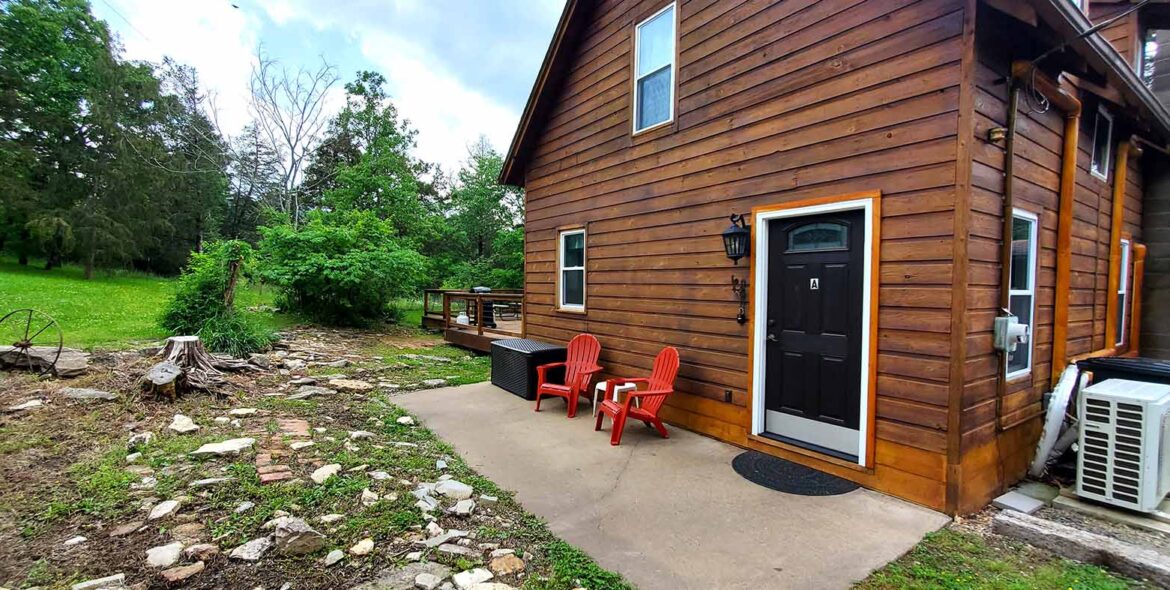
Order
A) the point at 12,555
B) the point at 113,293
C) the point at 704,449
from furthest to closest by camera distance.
→ the point at 113,293
the point at 704,449
the point at 12,555

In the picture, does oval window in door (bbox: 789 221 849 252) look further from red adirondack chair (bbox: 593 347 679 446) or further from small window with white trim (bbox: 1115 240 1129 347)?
small window with white trim (bbox: 1115 240 1129 347)

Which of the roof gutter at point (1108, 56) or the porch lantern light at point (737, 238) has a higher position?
the roof gutter at point (1108, 56)

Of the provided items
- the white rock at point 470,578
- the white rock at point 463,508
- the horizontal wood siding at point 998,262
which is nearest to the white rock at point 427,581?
the white rock at point 470,578

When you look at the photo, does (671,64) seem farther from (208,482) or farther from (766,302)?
(208,482)

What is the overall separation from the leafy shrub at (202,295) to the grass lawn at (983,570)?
9.27 metres

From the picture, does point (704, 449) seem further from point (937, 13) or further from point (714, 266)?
point (937, 13)

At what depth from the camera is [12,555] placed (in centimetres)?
231

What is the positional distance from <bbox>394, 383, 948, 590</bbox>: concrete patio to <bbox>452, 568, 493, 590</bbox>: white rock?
1.75 feet

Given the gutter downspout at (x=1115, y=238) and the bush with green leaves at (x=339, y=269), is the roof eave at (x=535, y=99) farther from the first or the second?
the gutter downspout at (x=1115, y=238)

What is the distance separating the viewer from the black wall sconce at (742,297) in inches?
159

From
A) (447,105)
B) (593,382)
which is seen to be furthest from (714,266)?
(447,105)

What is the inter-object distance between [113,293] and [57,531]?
54.7 feet

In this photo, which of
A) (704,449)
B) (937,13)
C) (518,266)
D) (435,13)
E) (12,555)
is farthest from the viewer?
(518,266)

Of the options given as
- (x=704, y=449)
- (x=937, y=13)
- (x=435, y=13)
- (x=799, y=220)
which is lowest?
(x=704, y=449)
